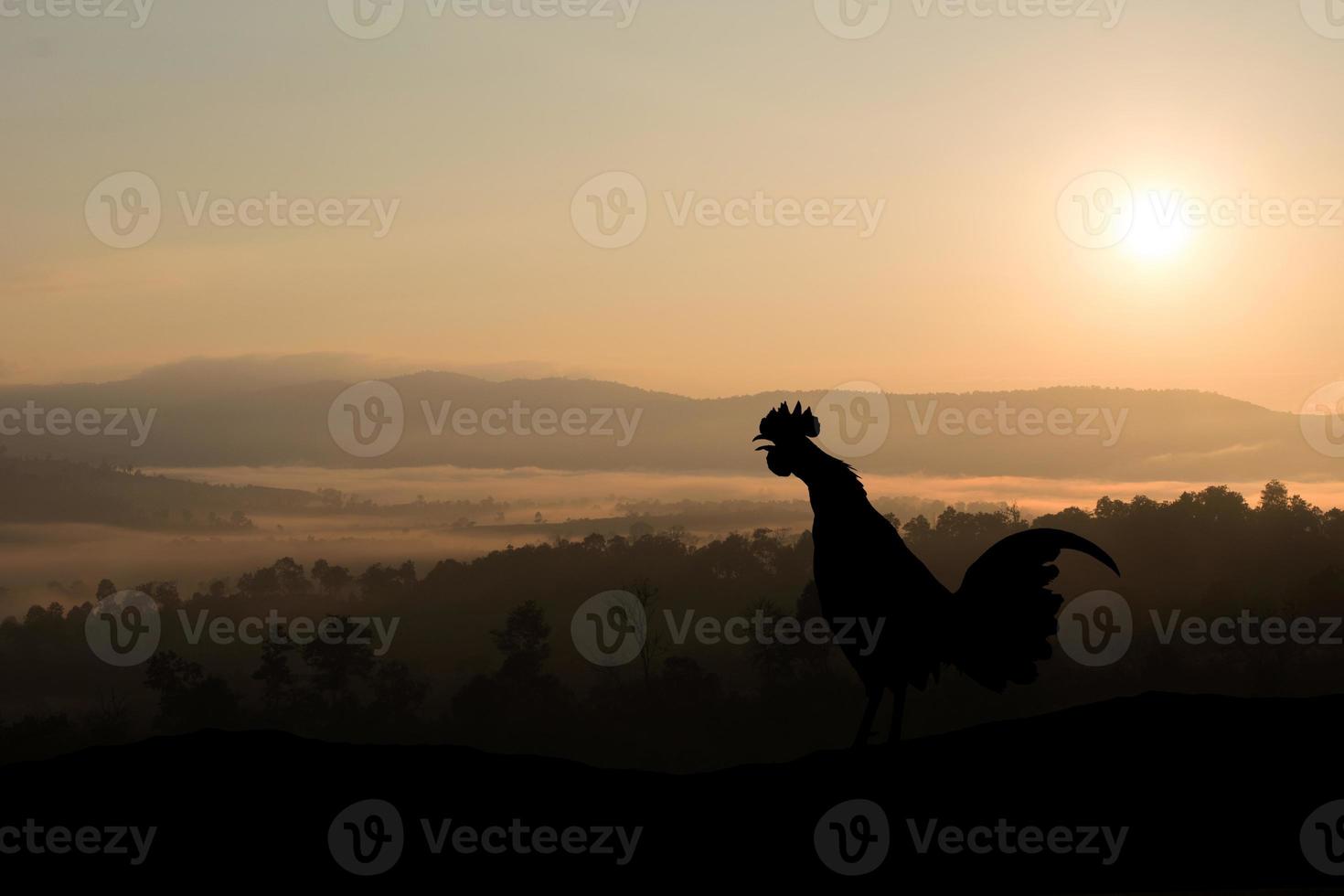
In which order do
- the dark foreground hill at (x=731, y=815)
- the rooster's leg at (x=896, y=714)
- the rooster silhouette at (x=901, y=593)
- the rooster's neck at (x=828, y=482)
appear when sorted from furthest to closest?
the rooster's neck at (x=828, y=482)
the rooster silhouette at (x=901, y=593)
the rooster's leg at (x=896, y=714)
the dark foreground hill at (x=731, y=815)

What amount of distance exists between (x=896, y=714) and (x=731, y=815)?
6.34 ft

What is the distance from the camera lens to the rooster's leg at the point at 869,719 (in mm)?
12250

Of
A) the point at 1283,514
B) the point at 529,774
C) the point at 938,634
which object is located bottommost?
the point at 529,774

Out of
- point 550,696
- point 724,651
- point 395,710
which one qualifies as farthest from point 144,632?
point 724,651

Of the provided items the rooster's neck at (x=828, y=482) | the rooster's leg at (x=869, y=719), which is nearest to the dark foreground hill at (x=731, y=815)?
the rooster's leg at (x=869, y=719)

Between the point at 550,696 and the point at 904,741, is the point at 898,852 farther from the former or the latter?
the point at 550,696

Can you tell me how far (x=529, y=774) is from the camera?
40.1ft

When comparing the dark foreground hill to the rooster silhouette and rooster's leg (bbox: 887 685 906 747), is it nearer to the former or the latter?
rooster's leg (bbox: 887 685 906 747)

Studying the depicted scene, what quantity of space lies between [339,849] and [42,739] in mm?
58265

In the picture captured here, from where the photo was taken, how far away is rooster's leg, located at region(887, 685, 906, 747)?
12211mm

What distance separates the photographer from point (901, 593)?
12.5 meters

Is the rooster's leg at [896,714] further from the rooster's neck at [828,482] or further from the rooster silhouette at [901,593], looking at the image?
the rooster's neck at [828,482]

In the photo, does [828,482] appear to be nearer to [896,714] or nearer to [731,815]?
[896,714]

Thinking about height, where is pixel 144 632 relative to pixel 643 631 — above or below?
below
